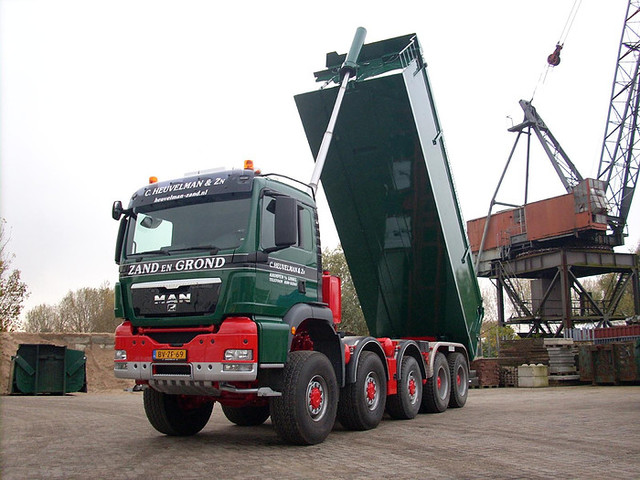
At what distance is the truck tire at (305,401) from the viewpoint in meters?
6.58

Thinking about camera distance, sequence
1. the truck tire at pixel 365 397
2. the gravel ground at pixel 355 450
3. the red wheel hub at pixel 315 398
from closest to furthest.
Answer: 1. the gravel ground at pixel 355 450
2. the red wheel hub at pixel 315 398
3. the truck tire at pixel 365 397

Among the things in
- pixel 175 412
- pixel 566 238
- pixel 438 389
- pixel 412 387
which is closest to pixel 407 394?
pixel 412 387

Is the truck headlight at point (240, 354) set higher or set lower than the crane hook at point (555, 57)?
lower

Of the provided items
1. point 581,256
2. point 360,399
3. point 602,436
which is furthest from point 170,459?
point 581,256

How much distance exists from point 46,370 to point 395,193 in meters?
14.3

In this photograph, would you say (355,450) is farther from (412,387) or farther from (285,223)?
(412,387)

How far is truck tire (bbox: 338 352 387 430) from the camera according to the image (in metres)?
8.07

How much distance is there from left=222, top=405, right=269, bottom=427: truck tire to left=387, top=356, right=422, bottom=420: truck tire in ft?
6.46

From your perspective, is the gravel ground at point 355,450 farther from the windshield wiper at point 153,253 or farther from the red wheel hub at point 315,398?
the windshield wiper at point 153,253

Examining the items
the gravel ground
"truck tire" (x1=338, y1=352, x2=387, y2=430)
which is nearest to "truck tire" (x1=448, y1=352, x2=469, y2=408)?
the gravel ground

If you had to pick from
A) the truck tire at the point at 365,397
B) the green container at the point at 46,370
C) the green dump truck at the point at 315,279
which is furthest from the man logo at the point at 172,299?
the green container at the point at 46,370

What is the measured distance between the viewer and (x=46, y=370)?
62.7ft

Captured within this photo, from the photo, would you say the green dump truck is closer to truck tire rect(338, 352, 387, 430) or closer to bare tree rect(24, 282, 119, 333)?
truck tire rect(338, 352, 387, 430)

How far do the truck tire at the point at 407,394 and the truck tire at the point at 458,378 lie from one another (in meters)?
Result: 1.31
